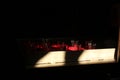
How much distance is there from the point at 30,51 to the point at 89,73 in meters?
0.85

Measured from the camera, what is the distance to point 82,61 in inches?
111

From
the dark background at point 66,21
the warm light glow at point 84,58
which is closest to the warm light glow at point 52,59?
the warm light glow at point 84,58

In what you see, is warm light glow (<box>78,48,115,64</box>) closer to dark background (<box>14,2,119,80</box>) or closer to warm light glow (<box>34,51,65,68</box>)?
dark background (<box>14,2,119,80</box>)

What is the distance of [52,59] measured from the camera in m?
2.71

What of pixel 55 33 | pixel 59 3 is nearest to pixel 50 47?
pixel 55 33

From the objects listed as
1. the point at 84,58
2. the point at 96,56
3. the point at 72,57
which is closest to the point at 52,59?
the point at 72,57

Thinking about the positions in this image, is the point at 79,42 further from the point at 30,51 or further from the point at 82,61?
the point at 30,51

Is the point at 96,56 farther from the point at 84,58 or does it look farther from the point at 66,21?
the point at 66,21

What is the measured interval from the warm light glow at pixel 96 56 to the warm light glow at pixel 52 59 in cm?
25

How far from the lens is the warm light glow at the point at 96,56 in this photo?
2.81 m

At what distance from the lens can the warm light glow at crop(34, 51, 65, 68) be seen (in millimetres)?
2680

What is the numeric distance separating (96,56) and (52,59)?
59 cm

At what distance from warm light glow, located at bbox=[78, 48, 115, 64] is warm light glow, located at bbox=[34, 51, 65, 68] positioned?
0.25m

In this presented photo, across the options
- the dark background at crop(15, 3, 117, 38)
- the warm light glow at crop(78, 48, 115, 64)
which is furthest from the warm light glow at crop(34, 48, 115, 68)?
the dark background at crop(15, 3, 117, 38)
